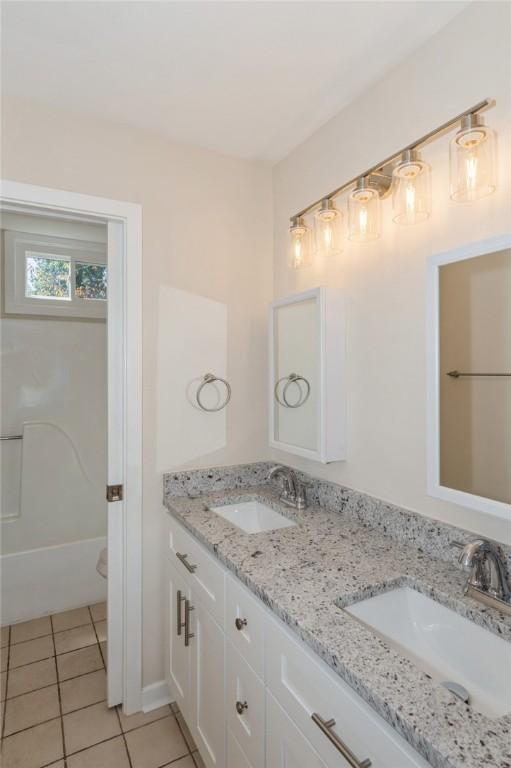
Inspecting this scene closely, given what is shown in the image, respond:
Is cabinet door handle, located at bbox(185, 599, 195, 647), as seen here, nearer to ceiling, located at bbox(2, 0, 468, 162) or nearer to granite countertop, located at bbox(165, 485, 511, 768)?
granite countertop, located at bbox(165, 485, 511, 768)

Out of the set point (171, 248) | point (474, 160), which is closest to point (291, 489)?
point (171, 248)

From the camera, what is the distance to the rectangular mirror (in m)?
1.55

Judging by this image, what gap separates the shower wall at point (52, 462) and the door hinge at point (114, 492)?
1.06m

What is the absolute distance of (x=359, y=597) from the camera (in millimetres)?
1011

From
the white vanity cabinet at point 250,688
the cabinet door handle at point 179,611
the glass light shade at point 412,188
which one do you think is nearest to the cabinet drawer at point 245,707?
the white vanity cabinet at point 250,688

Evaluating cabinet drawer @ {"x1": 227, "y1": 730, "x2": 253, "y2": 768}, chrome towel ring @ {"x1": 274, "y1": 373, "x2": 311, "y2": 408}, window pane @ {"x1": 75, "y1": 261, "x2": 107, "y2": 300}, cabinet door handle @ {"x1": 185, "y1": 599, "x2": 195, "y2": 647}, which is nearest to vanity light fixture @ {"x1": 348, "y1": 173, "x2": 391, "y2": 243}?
chrome towel ring @ {"x1": 274, "y1": 373, "x2": 311, "y2": 408}

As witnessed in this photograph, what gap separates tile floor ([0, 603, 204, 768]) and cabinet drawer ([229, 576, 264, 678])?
75 centimetres

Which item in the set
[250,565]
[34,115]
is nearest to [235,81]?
[34,115]

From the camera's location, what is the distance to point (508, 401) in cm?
101

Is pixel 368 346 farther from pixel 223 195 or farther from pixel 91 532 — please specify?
pixel 91 532

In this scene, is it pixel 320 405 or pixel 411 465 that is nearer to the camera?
pixel 411 465

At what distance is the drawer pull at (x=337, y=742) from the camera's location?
718mm

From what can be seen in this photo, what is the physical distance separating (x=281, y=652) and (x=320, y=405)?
82cm

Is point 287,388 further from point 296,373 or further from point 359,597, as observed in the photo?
point 359,597
